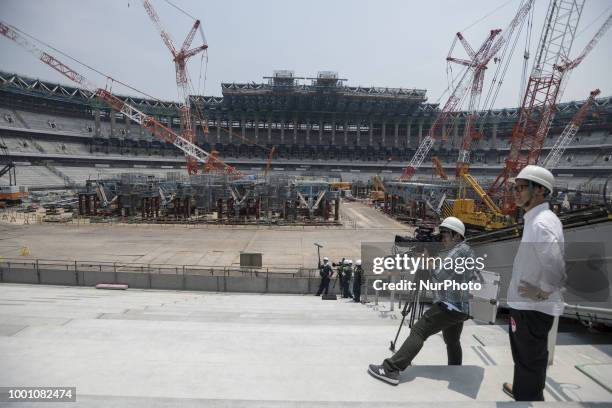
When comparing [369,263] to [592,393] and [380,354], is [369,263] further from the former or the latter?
[592,393]

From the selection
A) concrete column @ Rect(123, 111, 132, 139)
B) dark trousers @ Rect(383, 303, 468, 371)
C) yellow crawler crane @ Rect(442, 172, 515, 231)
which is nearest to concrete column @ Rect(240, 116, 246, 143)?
concrete column @ Rect(123, 111, 132, 139)

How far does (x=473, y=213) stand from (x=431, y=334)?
2913cm

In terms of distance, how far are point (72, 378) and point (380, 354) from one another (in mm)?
2866

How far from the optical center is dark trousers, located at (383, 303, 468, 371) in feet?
9.36

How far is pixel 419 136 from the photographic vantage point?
257ft

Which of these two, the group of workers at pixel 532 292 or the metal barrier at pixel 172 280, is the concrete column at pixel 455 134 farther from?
the group of workers at pixel 532 292

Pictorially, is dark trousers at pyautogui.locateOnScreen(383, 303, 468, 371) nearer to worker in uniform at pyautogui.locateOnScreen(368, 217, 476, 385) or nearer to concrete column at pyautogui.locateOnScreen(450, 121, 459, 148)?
worker in uniform at pyautogui.locateOnScreen(368, 217, 476, 385)

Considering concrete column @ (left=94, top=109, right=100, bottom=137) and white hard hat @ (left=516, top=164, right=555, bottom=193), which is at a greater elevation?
concrete column @ (left=94, top=109, right=100, bottom=137)

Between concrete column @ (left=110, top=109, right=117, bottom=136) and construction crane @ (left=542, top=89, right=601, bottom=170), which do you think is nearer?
construction crane @ (left=542, top=89, right=601, bottom=170)

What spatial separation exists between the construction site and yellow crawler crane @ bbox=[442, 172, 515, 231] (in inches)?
8.6

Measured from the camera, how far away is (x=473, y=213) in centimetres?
2875

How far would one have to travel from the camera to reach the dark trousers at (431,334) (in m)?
2.85

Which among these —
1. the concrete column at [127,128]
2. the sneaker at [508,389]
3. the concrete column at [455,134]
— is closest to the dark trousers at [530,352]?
the sneaker at [508,389]

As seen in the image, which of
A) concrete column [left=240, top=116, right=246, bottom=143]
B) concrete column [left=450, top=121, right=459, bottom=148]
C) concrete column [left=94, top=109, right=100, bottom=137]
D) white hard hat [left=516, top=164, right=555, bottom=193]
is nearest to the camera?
white hard hat [left=516, top=164, right=555, bottom=193]
